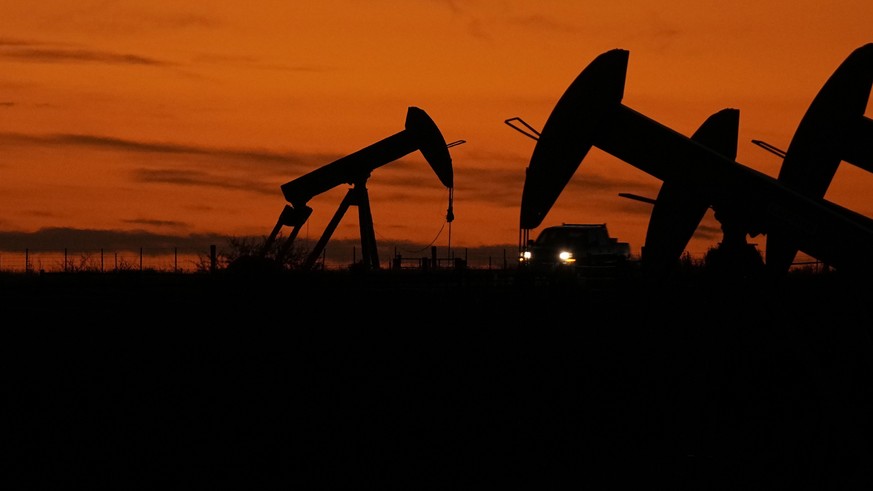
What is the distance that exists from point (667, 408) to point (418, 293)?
1600 cm

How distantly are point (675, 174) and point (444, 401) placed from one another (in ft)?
8.43

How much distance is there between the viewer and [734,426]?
31.2ft

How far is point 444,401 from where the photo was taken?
1051 centimetres

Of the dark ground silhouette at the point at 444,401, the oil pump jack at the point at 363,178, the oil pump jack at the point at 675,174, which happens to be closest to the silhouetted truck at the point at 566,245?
the oil pump jack at the point at 363,178

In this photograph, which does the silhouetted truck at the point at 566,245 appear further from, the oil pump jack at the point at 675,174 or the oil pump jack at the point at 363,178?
the oil pump jack at the point at 675,174

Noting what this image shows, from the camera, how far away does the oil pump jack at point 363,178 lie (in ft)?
113

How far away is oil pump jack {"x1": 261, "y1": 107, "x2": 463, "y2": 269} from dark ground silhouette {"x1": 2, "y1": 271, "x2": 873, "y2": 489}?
49.0 ft

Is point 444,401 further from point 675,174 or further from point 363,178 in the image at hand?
point 363,178

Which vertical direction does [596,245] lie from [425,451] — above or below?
above

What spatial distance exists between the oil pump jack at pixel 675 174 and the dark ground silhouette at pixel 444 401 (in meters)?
0.42

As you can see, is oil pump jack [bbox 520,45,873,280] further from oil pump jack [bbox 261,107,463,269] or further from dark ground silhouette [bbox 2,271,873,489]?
oil pump jack [bbox 261,107,463,269]

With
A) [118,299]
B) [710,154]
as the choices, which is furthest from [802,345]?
[118,299]

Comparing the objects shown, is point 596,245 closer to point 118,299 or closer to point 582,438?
point 118,299

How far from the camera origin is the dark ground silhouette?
7.62 metres
